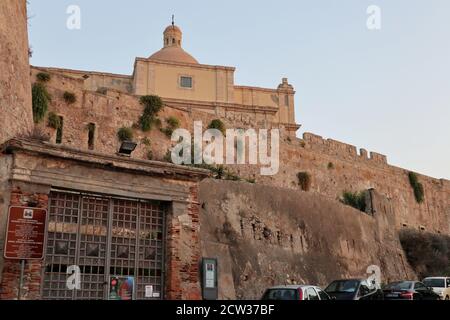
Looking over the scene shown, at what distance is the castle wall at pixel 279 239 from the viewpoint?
16344mm

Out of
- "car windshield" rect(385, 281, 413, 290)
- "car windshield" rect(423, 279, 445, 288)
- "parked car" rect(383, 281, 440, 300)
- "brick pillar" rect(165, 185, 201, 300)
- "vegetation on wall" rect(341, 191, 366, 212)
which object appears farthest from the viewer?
"vegetation on wall" rect(341, 191, 366, 212)

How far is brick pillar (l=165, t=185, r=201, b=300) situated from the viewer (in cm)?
1163

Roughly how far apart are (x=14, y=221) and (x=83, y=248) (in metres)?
1.60

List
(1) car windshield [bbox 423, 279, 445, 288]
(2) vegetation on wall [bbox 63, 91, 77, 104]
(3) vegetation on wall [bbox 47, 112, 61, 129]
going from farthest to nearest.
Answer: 1. (2) vegetation on wall [bbox 63, 91, 77, 104]
2. (3) vegetation on wall [bbox 47, 112, 61, 129]
3. (1) car windshield [bbox 423, 279, 445, 288]

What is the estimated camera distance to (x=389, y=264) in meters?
25.6

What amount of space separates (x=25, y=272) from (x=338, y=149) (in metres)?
26.1

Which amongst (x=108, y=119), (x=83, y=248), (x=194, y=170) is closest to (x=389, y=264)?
(x=108, y=119)

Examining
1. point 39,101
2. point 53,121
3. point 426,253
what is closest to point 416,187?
point 426,253

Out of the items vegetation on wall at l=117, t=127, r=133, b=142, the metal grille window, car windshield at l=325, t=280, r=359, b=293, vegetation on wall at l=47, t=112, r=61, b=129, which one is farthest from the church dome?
car windshield at l=325, t=280, r=359, b=293

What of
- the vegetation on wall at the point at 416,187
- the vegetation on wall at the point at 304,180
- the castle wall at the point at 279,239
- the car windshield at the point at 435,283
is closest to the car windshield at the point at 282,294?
the castle wall at the point at 279,239

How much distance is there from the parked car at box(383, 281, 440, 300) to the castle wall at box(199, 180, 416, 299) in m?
3.16

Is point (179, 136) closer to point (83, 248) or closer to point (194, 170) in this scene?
point (194, 170)

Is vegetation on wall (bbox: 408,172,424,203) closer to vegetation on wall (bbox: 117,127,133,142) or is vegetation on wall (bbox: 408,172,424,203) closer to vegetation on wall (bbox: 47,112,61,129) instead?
vegetation on wall (bbox: 117,127,133,142)
